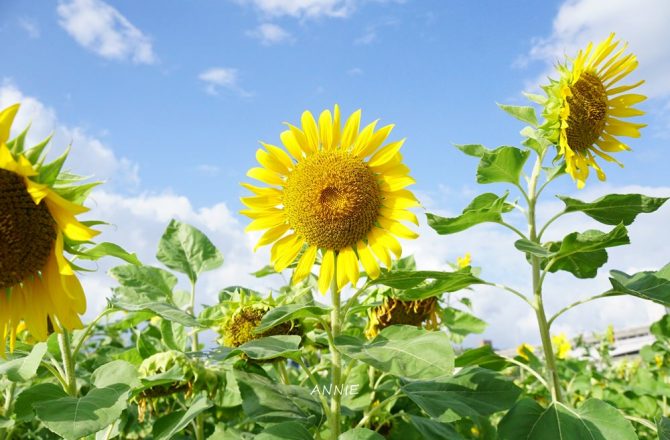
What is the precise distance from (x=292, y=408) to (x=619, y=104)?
1983 millimetres

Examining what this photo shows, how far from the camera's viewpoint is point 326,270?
2184 mm

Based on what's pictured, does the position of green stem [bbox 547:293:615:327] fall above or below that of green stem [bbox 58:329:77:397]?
above

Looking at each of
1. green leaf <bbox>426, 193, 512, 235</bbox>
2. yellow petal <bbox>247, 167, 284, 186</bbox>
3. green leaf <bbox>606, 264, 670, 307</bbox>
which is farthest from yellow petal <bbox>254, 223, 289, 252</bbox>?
green leaf <bbox>606, 264, 670, 307</bbox>

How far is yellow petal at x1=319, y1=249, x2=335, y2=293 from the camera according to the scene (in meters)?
2.15

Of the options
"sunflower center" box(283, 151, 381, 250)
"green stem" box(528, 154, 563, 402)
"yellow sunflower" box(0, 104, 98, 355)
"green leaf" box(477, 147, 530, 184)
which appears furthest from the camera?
"green leaf" box(477, 147, 530, 184)

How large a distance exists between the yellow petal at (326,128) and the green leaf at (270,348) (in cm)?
70

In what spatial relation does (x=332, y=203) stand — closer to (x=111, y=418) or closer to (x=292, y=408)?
(x=292, y=408)

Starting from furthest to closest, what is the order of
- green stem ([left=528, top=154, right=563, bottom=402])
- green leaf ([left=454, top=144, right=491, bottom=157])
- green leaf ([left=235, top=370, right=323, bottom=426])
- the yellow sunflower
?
1. green leaf ([left=454, top=144, right=491, bottom=157])
2. green stem ([left=528, top=154, right=563, bottom=402])
3. green leaf ([left=235, top=370, right=323, bottom=426])
4. the yellow sunflower

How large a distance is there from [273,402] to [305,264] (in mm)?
482

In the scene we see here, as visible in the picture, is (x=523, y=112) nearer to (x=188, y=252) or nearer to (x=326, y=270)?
(x=326, y=270)

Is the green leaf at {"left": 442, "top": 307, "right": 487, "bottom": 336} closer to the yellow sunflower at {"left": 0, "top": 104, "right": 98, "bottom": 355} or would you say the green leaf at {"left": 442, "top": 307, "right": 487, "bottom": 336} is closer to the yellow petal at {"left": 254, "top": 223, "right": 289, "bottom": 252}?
the yellow petal at {"left": 254, "top": 223, "right": 289, "bottom": 252}

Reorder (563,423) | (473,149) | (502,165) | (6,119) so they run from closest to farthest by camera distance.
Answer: (6,119) → (563,423) → (502,165) → (473,149)

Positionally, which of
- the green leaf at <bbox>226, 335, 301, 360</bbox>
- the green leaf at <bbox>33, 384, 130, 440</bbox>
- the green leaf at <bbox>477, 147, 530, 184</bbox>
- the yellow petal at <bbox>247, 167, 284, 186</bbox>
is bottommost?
the green leaf at <bbox>33, 384, 130, 440</bbox>

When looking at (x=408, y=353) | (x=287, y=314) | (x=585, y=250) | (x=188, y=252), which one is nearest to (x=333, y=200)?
(x=287, y=314)
